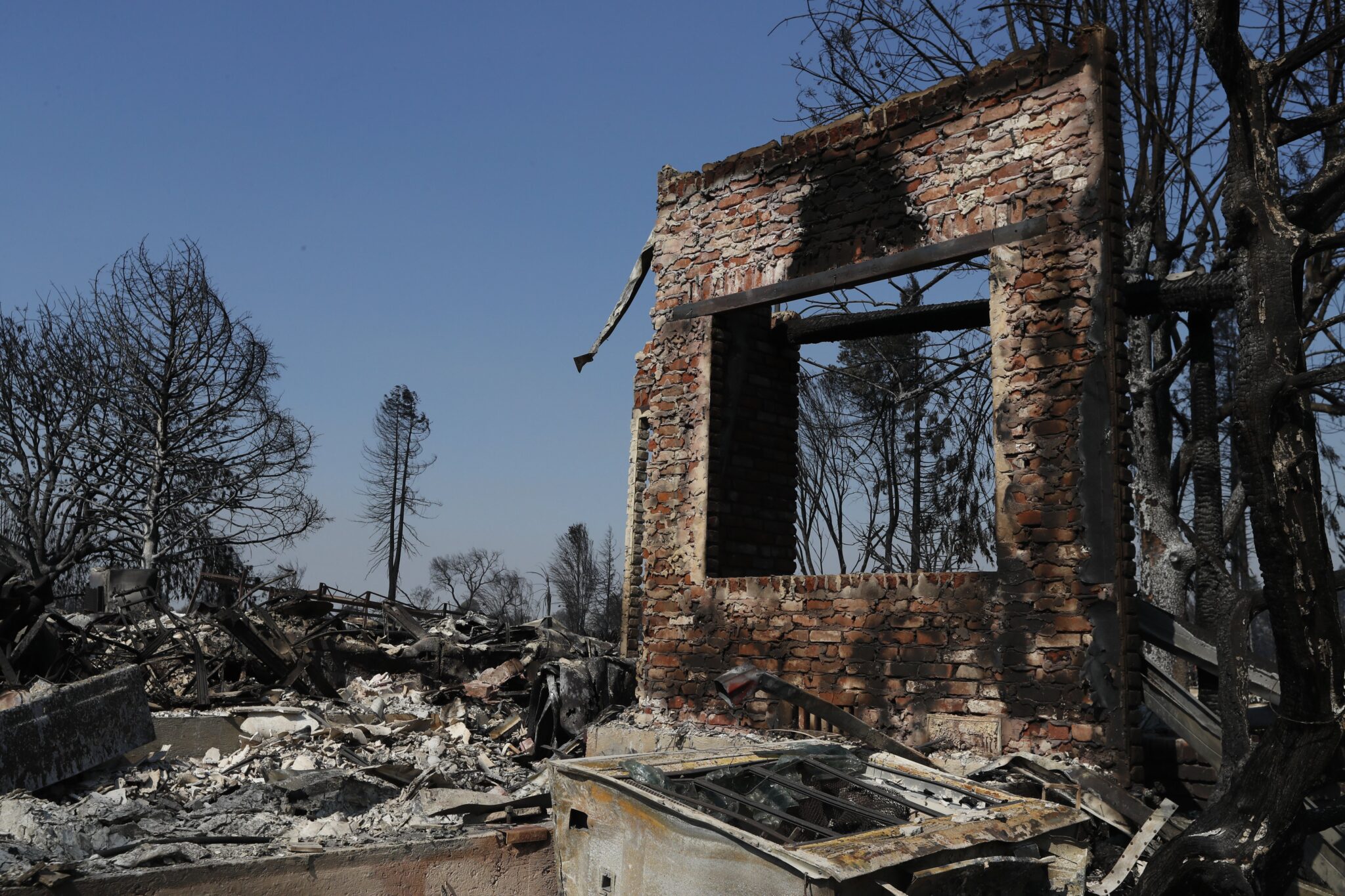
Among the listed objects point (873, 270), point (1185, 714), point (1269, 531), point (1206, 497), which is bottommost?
point (1185, 714)

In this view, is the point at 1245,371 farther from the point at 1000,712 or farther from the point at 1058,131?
the point at 1000,712

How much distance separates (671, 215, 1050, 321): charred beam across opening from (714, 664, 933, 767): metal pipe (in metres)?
2.49

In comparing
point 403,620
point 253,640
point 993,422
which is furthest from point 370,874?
point 403,620

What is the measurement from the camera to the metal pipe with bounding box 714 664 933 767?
5887mm

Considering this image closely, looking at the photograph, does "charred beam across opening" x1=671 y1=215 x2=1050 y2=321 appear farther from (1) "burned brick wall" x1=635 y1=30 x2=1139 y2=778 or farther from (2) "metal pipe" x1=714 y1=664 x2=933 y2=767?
(2) "metal pipe" x1=714 y1=664 x2=933 y2=767

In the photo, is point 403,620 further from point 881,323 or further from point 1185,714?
point 1185,714

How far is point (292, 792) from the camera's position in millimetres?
6832

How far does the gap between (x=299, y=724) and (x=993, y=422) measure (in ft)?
19.3

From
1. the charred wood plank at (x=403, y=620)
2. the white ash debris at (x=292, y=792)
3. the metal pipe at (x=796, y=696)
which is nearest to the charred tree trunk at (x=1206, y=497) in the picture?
the metal pipe at (x=796, y=696)

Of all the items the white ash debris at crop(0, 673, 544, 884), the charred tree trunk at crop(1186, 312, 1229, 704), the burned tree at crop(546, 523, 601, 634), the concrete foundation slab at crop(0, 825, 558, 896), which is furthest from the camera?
the burned tree at crop(546, 523, 601, 634)

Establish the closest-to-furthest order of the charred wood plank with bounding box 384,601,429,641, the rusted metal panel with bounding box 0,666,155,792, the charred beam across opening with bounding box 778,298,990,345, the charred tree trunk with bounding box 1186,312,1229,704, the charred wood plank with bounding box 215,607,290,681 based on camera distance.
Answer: the rusted metal panel with bounding box 0,666,155,792 → the charred beam across opening with bounding box 778,298,990,345 → the charred wood plank with bounding box 215,607,290,681 → the charred wood plank with bounding box 384,601,429,641 → the charred tree trunk with bounding box 1186,312,1229,704

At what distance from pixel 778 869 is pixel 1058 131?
14.4 feet

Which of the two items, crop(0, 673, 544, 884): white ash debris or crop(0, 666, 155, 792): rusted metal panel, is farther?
crop(0, 666, 155, 792): rusted metal panel

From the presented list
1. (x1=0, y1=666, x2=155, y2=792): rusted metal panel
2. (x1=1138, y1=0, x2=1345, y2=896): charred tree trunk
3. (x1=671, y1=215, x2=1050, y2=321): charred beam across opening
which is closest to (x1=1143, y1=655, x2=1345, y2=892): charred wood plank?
(x1=1138, y1=0, x2=1345, y2=896): charred tree trunk
